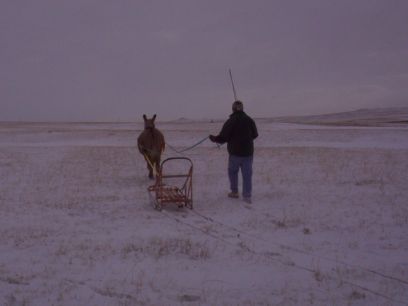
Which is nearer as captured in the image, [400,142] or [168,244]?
[168,244]

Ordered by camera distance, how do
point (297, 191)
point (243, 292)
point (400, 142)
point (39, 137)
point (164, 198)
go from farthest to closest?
1. point (39, 137)
2. point (400, 142)
3. point (297, 191)
4. point (164, 198)
5. point (243, 292)

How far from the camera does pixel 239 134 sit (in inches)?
412

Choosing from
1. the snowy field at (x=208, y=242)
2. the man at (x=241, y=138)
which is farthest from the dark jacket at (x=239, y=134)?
the snowy field at (x=208, y=242)

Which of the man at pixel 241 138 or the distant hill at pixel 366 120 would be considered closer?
the man at pixel 241 138

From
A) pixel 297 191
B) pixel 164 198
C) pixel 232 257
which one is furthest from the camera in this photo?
pixel 297 191

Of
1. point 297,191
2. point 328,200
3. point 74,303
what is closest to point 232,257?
point 74,303

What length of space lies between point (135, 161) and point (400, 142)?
1628 centimetres

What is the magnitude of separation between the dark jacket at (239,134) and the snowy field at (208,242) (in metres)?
1.14

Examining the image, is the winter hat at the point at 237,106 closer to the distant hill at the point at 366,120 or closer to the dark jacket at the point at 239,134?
the dark jacket at the point at 239,134

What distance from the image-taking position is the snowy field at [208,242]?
534 cm

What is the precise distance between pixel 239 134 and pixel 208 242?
3.68 meters

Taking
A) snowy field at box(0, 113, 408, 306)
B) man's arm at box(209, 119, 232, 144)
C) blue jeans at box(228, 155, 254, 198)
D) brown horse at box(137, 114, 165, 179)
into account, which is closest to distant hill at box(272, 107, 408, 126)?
brown horse at box(137, 114, 165, 179)

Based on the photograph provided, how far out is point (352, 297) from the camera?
17.2 feet

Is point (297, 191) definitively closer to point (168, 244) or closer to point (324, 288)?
point (168, 244)
